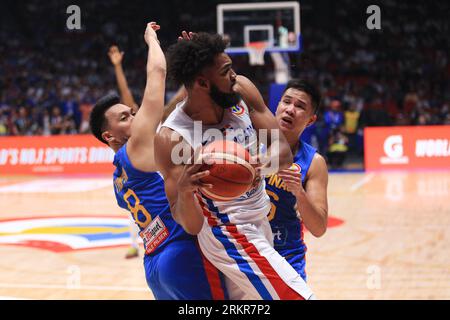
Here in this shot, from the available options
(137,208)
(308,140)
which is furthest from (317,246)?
(137,208)

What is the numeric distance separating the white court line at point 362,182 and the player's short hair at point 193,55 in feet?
31.1

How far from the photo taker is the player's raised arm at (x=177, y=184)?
8.89 feet

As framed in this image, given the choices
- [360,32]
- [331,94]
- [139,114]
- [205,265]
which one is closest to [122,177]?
[139,114]

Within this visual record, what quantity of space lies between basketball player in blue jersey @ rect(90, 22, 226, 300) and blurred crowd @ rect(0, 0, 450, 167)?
1155 centimetres

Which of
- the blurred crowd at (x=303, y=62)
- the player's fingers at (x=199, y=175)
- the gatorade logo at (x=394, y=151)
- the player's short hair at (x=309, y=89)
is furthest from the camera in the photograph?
the blurred crowd at (x=303, y=62)

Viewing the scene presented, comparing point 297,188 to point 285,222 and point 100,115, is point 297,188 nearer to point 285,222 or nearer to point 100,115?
point 285,222

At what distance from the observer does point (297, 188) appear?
3.19 m

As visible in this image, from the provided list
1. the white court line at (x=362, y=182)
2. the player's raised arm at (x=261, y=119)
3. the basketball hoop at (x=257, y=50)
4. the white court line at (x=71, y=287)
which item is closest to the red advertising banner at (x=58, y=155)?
the basketball hoop at (x=257, y=50)

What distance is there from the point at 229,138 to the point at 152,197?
27.6 inches

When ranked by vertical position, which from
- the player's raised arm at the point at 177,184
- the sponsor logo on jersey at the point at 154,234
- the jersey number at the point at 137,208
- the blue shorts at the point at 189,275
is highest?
the player's raised arm at the point at 177,184

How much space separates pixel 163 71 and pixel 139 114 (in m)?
0.28

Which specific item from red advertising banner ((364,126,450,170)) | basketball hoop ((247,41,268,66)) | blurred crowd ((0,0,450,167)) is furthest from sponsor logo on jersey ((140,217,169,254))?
blurred crowd ((0,0,450,167))

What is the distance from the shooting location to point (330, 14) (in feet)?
71.5

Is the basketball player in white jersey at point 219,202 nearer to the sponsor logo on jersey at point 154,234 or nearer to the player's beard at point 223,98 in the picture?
the player's beard at point 223,98
